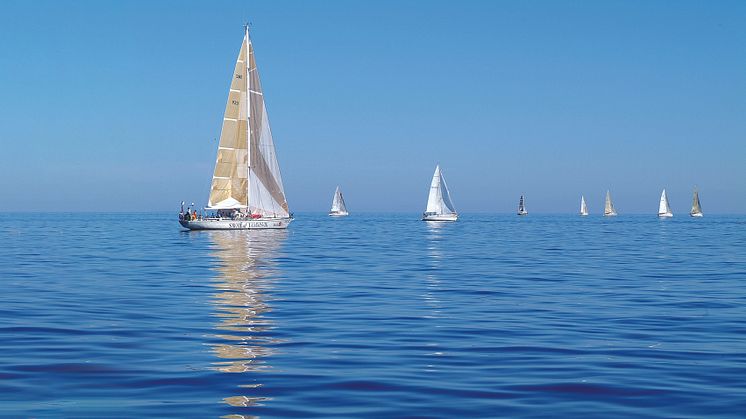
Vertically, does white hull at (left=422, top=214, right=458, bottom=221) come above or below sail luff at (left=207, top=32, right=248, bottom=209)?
below

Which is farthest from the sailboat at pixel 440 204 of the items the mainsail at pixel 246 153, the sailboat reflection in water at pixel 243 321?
the sailboat reflection in water at pixel 243 321

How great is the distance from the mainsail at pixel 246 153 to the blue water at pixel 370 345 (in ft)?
178

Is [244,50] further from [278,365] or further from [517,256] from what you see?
[278,365]

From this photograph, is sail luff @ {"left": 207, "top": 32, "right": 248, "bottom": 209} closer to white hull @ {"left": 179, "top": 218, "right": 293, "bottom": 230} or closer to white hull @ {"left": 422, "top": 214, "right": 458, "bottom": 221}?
white hull @ {"left": 179, "top": 218, "right": 293, "bottom": 230}

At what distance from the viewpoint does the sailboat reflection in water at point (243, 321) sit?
13746 millimetres

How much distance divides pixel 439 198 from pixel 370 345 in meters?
141

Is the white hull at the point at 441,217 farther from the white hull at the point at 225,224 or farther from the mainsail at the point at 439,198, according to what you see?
the white hull at the point at 225,224

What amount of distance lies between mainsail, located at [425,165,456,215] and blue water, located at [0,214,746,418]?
121 meters

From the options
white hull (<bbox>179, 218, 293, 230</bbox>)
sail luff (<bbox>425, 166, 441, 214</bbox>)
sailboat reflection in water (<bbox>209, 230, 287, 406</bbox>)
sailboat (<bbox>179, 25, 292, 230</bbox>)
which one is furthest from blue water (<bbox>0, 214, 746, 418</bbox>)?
sail luff (<bbox>425, 166, 441, 214</bbox>)

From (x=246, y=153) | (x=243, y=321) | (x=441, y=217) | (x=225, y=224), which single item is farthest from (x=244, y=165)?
(x=441, y=217)

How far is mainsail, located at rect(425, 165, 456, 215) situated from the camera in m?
156

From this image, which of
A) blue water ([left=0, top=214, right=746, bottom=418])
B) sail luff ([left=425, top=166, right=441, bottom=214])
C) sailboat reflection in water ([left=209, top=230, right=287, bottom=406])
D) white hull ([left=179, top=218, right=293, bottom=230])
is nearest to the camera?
blue water ([left=0, top=214, right=746, bottom=418])

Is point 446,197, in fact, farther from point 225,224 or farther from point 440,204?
point 225,224

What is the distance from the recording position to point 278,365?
14.1 metres
